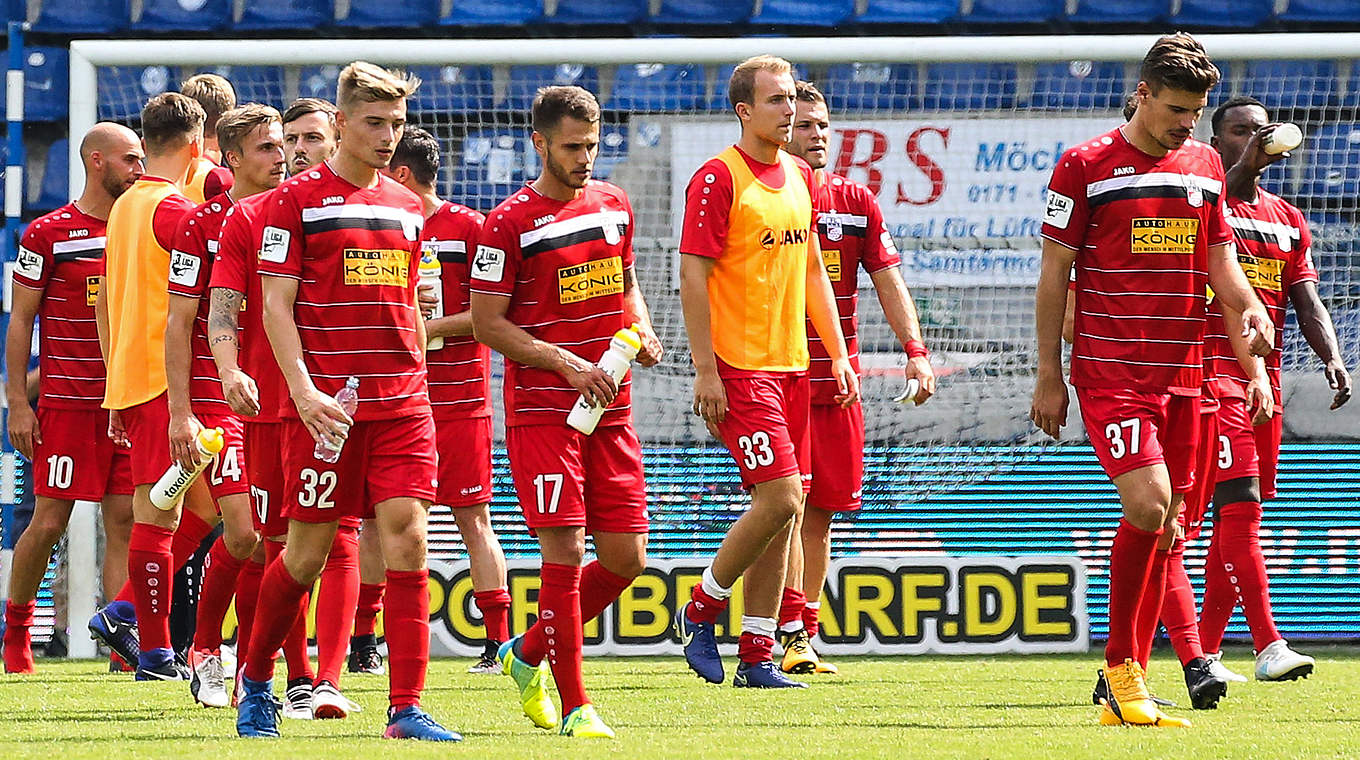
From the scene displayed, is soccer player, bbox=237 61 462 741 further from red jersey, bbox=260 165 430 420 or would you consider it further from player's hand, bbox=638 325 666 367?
player's hand, bbox=638 325 666 367

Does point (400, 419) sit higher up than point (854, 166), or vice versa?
point (854, 166)

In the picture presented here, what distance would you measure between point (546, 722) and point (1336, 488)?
221 inches

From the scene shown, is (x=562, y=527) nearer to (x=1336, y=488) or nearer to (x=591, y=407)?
(x=591, y=407)

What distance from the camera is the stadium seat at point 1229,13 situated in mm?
10914

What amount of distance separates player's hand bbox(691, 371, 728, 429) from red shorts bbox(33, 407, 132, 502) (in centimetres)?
303

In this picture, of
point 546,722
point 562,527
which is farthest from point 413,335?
point 546,722

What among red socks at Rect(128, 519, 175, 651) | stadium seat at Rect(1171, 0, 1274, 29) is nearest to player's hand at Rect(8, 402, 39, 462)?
red socks at Rect(128, 519, 175, 651)

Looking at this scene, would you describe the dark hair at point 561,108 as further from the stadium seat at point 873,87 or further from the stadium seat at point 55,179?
the stadium seat at point 55,179

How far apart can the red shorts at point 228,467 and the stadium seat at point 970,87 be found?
455 centimetres

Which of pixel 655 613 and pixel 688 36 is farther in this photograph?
pixel 688 36

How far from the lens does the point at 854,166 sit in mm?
10172

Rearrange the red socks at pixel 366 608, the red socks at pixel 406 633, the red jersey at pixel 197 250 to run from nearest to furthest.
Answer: the red socks at pixel 406 633
the red jersey at pixel 197 250
the red socks at pixel 366 608

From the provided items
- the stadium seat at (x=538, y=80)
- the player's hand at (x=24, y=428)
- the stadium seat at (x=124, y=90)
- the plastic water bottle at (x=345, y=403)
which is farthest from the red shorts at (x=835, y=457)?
the stadium seat at (x=124, y=90)

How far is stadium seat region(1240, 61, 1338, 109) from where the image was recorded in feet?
32.5
